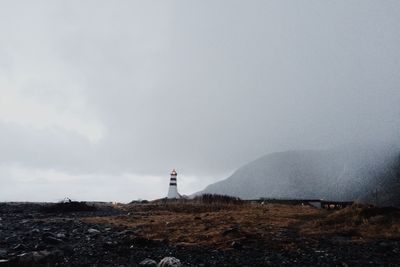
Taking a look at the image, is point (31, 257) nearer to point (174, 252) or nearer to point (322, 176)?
point (174, 252)

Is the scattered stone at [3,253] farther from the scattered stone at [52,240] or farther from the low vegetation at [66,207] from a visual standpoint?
the low vegetation at [66,207]

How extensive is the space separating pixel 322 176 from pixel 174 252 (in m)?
73.3

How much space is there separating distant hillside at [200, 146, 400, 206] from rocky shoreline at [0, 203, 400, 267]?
42.5m

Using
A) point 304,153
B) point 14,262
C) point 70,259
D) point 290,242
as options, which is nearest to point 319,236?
Answer: point 290,242

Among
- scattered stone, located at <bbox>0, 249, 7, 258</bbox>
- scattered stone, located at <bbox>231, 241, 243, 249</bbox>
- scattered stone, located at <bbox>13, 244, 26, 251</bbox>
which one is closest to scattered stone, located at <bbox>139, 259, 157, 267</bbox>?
scattered stone, located at <bbox>231, 241, 243, 249</bbox>

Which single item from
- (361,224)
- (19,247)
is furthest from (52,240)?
(361,224)

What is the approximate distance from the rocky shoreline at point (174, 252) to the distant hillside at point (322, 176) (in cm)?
4252

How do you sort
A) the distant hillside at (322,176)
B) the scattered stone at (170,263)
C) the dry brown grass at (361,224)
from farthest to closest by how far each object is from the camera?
the distant hillside at (322,176), the dry brown grass at (361,224), the scattered stone at (170,263)

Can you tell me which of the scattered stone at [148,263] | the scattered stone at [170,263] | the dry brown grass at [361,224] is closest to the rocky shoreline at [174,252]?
the scattered stone at [148,263]

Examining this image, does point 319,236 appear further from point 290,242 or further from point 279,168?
point 279,168

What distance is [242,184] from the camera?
97875 millimetres

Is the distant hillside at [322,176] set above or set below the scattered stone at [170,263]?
above

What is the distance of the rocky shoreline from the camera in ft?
34.7

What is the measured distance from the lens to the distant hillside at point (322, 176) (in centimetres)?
6194
